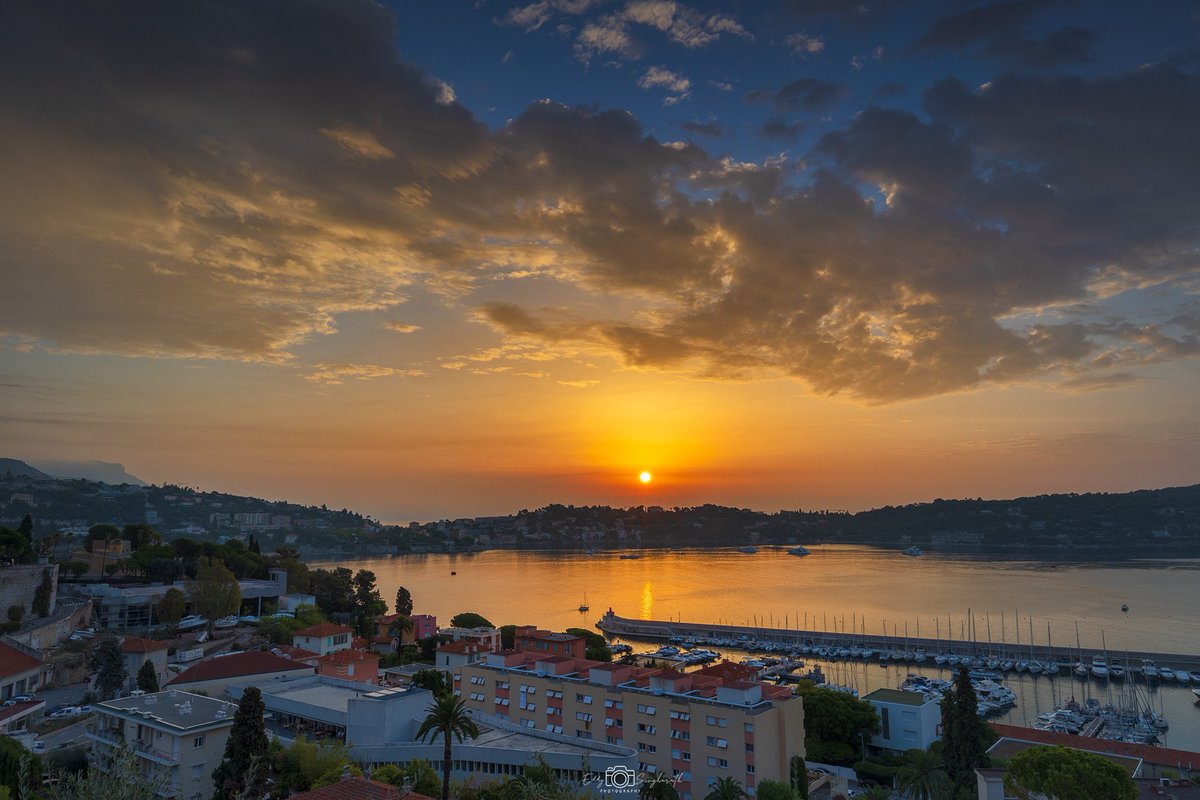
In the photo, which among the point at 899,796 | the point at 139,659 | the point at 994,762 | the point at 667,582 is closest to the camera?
the point at 899,796

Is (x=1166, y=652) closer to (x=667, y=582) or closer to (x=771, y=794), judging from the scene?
(x=771, y=794)

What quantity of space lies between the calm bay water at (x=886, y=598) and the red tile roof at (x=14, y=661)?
44623mm

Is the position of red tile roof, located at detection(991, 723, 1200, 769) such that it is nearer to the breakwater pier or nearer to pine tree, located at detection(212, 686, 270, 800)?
the breakwater pier

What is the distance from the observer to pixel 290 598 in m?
50.2

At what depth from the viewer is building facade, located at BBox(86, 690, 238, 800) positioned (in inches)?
704

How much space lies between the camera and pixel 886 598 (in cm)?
8594

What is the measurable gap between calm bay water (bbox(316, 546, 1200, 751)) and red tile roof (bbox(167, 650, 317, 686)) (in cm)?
3634

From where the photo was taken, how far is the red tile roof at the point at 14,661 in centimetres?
2527

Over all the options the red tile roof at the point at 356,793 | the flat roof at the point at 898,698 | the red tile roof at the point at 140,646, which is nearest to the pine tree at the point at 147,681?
the red tile roof at the point at 140,646

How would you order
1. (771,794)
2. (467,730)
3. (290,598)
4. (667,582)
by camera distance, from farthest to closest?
(667,582)
(290,598)
(771,794)
(467,730)

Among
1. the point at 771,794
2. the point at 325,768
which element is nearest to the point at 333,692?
the point at 325,768

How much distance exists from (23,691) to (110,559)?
30.8 metres

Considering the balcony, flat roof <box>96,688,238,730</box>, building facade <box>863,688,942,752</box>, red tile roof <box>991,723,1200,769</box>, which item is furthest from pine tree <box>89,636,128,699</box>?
red tile roof <box>991,723,1200,769</box>

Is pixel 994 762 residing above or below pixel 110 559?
below
